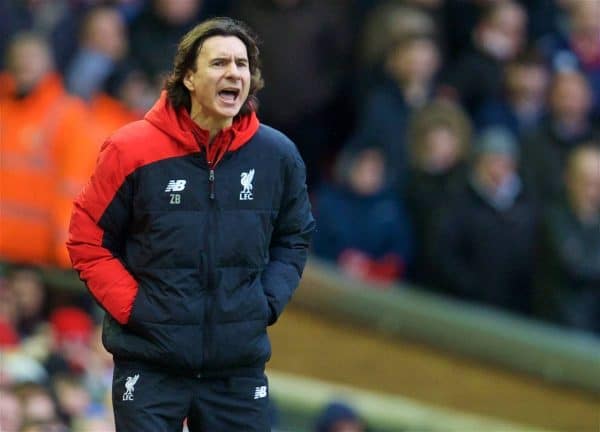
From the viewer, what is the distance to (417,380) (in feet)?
36.0

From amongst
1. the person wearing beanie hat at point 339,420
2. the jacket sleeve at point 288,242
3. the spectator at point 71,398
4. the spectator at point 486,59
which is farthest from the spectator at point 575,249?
the jacket sleeve at point 288,242

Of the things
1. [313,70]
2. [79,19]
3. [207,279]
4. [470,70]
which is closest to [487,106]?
[470,70]

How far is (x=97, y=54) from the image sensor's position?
1105cm

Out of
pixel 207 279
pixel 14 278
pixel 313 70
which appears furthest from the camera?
pixel 313 70

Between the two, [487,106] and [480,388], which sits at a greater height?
[487,106]

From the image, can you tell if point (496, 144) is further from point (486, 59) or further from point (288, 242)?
point (288, 242)

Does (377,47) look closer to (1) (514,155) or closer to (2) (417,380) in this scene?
(1) (514,155)

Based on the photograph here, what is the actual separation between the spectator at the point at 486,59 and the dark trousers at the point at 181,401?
5.56m

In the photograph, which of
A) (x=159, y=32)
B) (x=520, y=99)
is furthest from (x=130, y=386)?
(x=520, y=99)

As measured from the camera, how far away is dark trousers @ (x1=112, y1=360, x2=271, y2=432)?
5871mm

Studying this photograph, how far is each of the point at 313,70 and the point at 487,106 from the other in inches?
43.6

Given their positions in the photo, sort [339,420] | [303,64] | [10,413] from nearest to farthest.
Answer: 1. [10,413]
2. [339,420]
3. [303,64]

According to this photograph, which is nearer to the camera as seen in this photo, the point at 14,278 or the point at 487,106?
the point at 14,278

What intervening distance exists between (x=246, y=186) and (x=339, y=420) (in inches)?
136
